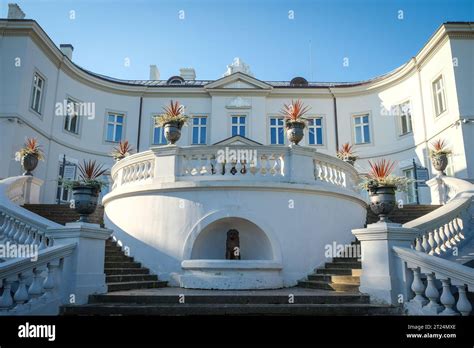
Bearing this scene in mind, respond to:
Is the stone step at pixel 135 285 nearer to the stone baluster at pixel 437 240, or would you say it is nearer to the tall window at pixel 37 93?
the stone baluster at pixel 437 240

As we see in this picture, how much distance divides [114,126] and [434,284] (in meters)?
19.5

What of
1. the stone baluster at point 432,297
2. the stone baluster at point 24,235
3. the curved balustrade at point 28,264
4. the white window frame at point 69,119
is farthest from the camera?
the white window frame at point 69,119

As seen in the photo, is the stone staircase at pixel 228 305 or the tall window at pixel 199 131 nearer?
the stone staircase at pixel 228 305

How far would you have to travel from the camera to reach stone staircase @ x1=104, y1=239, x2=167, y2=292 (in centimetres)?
764

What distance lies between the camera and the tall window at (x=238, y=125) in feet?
69.4

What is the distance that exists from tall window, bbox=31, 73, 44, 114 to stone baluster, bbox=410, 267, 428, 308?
17.6m

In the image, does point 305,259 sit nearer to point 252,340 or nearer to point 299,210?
point 299,210

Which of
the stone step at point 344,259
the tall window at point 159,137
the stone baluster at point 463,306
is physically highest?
the tall window at point 159,137

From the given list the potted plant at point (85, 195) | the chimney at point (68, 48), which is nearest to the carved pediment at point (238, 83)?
the chimney at point (68, 48)

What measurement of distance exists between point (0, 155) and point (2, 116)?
186 cm

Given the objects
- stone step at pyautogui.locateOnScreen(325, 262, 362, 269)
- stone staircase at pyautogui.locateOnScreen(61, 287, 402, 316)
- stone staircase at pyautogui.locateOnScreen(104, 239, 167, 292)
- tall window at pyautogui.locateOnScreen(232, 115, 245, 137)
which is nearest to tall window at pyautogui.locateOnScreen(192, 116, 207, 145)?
tall window at pyautogui.locateOnScreen(232, 115, 245, 137)

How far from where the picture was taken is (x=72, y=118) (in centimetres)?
2048

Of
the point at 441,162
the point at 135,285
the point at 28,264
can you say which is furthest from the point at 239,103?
the point at 28,264

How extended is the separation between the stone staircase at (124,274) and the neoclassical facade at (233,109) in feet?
30.9
